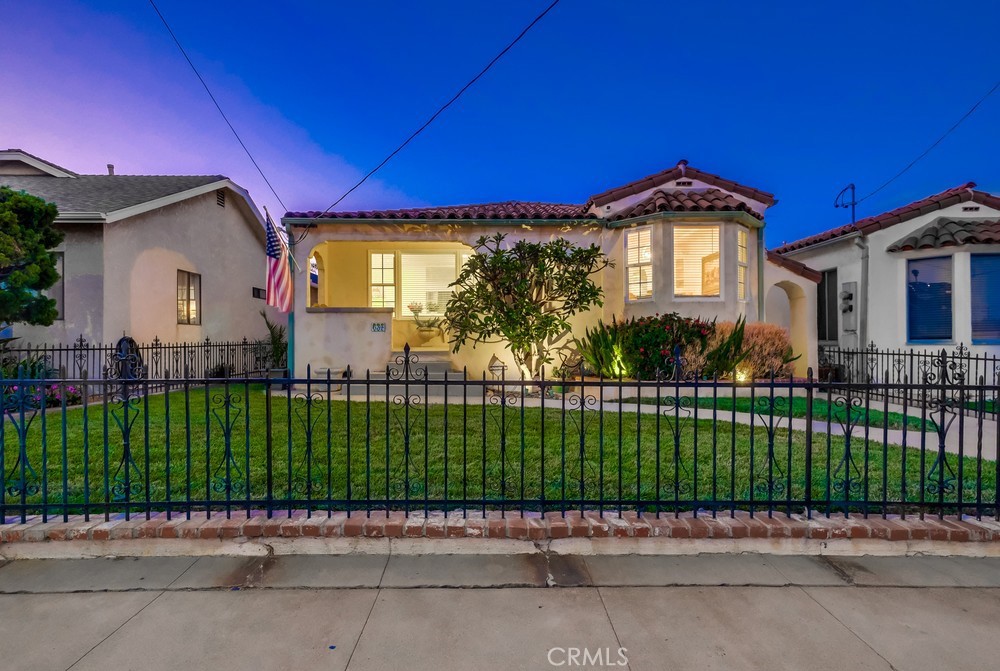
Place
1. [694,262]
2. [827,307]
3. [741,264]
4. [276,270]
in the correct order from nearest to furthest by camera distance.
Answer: [276,270] → [741,264] → [694,262] → [827,307]

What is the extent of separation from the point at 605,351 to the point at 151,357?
11.6m

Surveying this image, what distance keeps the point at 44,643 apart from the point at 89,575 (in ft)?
2.49

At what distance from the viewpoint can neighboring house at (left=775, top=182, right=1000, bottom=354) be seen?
1066cm

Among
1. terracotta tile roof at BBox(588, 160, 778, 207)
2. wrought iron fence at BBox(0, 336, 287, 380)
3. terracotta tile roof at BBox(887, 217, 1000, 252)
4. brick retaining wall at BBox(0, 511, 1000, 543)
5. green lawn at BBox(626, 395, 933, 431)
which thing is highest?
terracotta tile roof at BBox(588, 160, 778, 207)

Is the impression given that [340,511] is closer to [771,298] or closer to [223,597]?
[223,597]

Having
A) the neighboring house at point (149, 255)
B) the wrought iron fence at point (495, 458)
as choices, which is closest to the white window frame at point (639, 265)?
the wrought iron fence at point (495, 458)

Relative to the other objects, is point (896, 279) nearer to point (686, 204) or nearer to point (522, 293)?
point (686, 204)

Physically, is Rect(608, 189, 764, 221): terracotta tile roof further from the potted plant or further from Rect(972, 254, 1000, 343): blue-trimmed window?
the potted plant

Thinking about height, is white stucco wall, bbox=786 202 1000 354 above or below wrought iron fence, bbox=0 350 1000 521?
above

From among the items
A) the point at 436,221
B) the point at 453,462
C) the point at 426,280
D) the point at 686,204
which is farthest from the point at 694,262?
the point at 453,462

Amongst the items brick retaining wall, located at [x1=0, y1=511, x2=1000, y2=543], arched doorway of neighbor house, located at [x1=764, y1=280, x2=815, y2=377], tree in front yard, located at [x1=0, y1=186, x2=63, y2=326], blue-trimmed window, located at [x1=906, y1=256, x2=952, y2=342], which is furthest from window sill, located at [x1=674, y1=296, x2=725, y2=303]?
tree in front yard, located at [x1=0, y1=186, x2=63, y2=326]

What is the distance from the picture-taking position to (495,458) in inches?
206

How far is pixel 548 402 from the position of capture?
28.8 feet

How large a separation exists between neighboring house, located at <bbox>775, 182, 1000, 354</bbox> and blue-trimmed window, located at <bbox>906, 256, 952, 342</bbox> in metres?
0.02
